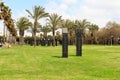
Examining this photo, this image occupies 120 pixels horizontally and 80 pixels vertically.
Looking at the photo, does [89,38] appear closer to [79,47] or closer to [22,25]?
[22,25]

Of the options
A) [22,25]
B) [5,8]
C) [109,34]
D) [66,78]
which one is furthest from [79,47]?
[109,34]

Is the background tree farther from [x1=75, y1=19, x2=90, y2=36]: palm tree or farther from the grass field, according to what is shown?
the grass field

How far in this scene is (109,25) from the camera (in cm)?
13462

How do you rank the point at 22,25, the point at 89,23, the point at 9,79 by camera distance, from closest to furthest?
the point at 9,79, the point at 22,25, the point at 89,23

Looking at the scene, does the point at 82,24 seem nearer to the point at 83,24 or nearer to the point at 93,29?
the point at 83,24

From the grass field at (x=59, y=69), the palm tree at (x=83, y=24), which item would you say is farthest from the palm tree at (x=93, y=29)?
the grass field at (x=59, y=69)

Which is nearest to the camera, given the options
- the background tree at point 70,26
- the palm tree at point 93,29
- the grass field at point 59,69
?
the grass field at point 59,69

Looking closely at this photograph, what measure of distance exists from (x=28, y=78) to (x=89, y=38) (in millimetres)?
115096

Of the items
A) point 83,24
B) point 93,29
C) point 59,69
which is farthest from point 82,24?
point 59,69

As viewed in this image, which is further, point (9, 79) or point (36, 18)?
point (36, 18)

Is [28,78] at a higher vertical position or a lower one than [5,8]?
lower

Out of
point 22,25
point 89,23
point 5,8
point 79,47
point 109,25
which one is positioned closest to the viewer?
point 79,47

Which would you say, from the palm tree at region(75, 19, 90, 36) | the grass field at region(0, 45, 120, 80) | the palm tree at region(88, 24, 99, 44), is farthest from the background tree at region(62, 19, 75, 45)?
the grass field at region(0, 45, 120, 80)

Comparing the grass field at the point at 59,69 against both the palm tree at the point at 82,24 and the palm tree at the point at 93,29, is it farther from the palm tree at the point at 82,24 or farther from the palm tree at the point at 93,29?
the palm tree at the point at 93,29
